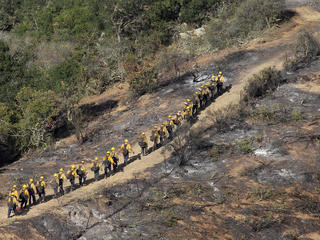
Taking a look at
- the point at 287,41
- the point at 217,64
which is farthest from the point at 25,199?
the point at 287,41

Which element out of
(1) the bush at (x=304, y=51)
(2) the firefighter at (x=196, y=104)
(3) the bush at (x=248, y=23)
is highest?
(3) the bush at (x=248, y=23)

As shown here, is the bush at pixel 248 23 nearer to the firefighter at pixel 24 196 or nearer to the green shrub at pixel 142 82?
the green shrub at pixel 142 82

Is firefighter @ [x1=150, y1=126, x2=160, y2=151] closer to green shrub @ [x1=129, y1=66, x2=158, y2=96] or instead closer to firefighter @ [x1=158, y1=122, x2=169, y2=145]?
firefighter @ [x1=158, y1=122, x2=169, y2=145]

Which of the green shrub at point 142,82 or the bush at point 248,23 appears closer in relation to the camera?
the green shrub at point 142,82

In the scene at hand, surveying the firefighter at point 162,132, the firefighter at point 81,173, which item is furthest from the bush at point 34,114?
the firefighter at point 162,132

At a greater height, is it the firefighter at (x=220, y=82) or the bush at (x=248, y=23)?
the bush at (x=248, y=23)

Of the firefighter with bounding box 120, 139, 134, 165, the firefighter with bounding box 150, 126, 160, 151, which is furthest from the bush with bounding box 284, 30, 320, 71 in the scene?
the firefighter with bounding box 120, 139, 134, 165

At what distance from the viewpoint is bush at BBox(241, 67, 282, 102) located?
28109mm

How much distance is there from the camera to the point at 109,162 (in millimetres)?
22109

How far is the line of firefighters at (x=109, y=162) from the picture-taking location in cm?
1994

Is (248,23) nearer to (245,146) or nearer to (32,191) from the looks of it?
(245,146)

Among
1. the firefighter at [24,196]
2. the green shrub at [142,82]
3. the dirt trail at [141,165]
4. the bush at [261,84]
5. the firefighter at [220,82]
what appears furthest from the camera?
the green shrub at [142,82]

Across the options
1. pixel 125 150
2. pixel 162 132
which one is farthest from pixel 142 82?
pixel 125 150

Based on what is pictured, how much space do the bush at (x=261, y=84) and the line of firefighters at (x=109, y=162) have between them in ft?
6.92
